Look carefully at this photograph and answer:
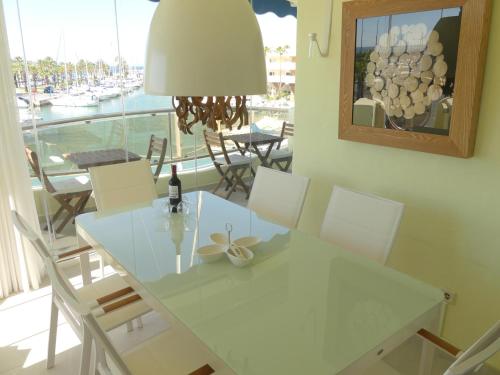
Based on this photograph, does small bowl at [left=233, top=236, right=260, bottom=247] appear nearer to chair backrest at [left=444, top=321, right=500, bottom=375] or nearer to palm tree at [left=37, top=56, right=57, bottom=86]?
chair backrest at [left=444, top=321, right=500, bottom=375]

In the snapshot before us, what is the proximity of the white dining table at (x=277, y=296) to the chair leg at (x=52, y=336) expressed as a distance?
43 centimetres

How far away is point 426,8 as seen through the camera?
7.02 ft

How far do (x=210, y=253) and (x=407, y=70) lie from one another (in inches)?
59.4

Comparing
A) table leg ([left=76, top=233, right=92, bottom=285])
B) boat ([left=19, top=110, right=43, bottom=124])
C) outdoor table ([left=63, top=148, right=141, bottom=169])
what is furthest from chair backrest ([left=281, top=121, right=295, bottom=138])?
table leg ([left=76, top=233, right=92, bottom=285])

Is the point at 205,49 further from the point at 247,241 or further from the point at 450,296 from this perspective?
the point at 450,296

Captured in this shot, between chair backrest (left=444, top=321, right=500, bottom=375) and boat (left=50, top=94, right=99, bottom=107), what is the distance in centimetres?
322

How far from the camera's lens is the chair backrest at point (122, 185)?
2.84 m

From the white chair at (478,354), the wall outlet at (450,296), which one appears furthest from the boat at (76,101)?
the white chair at (478,354)

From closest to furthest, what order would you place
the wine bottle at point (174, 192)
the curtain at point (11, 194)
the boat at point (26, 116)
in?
the wine bottle at point (174, 192), the curtain at point (11, 194), the boat at point (26, 116)

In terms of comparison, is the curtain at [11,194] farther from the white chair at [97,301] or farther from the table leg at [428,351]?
the table leg at [428,351]

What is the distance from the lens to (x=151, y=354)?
172cm

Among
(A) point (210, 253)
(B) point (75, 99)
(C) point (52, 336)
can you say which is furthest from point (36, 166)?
(A) point (210, 253)

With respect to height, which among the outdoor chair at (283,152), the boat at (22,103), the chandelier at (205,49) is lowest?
the outdoor chair at (283,152)

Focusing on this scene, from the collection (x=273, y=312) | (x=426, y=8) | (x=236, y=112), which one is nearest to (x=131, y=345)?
(x=273, y=312)
